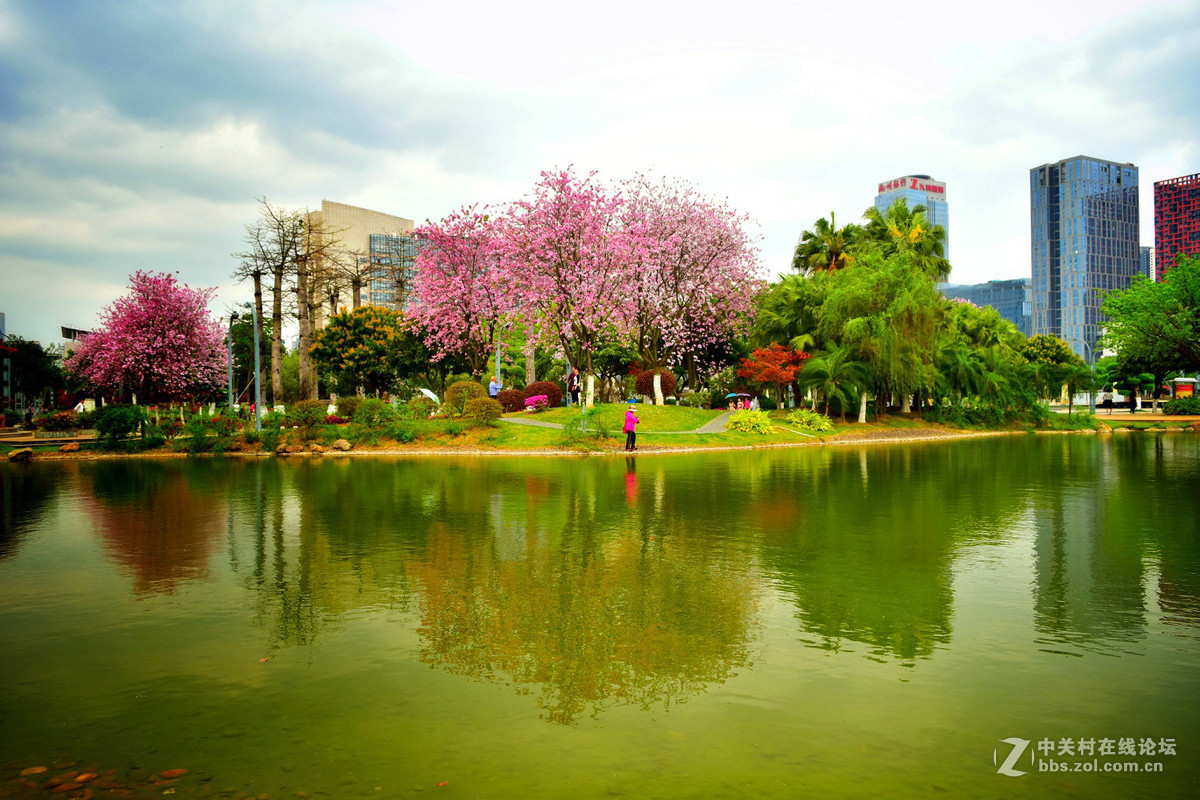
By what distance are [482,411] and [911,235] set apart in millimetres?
33443

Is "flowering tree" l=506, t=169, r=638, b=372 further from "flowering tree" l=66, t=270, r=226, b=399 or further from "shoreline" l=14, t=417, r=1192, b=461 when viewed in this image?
"flowering tree" l=66, t=270, r=226, b=399

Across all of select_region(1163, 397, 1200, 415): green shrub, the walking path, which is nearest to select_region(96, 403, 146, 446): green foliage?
the walking path

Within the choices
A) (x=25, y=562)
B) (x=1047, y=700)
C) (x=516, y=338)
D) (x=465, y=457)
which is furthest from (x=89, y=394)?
(x=1047, y=700)

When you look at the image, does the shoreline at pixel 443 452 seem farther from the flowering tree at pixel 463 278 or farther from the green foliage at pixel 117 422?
the flowering tree at pixel 463 278

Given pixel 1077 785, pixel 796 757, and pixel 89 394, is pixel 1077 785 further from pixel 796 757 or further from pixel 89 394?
pixel 89 394

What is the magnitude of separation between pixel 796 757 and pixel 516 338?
55.2 m

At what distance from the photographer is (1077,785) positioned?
13.9ft

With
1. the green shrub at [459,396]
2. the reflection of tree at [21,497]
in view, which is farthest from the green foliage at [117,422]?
the green shrub at [459,396]

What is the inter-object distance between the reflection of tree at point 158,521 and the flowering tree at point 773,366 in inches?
1055

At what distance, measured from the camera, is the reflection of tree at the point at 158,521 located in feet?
31.5

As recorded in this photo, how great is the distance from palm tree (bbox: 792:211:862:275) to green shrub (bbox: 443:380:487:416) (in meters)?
27.2

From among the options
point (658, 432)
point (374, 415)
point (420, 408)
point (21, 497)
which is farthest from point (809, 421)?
point (21, 497)

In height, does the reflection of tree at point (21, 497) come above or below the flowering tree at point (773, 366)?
below

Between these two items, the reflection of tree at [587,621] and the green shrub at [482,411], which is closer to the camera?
the reflection of tree at [587,621]
